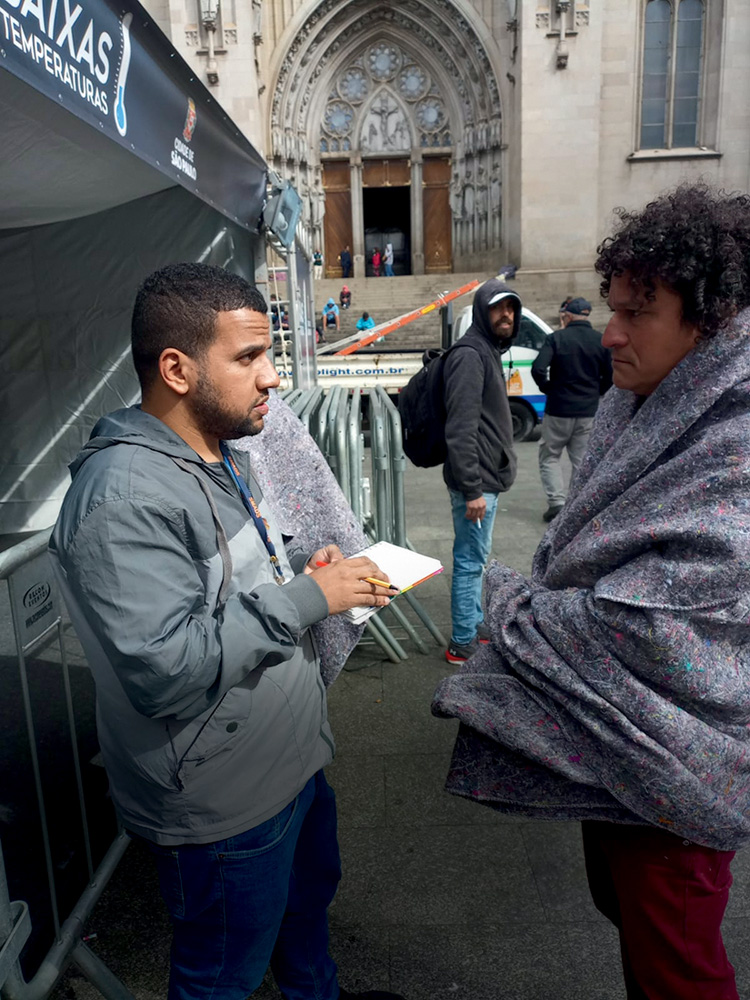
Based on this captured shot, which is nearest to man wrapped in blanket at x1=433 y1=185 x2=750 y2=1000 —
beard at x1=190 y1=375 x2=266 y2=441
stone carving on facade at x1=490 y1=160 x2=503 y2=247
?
beard at x1=190 y1=375 x2=266 y2=441

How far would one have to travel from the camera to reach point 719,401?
1.31 metres

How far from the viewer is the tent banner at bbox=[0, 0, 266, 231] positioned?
5.97 feet

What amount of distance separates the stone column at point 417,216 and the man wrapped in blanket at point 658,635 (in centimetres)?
2513

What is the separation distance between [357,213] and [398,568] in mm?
25156

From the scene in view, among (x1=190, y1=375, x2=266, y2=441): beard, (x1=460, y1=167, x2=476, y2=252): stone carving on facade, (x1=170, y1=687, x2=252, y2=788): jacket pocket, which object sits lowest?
(x1=170, y1=687, x2=252, y2=788): jacket pocket

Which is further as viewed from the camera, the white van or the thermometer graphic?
the white van

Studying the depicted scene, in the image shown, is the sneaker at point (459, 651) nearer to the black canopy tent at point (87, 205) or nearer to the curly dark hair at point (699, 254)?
the black canopy tent at point (87, 205)

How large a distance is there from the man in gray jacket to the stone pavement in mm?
784

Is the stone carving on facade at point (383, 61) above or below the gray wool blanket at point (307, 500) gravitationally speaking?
above

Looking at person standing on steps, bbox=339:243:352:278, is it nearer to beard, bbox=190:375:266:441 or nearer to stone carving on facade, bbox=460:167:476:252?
stone carving on facade, bbox=460:167:476:252

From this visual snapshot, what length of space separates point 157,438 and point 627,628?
2.98 feet

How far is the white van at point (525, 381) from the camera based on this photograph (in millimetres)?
10438

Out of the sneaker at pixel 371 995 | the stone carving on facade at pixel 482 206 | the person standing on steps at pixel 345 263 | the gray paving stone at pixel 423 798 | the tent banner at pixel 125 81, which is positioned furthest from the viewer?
the person standing on steps at pixel 345 263

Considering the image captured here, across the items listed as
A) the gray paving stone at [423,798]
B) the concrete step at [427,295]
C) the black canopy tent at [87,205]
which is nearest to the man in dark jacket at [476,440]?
the gray paving stone at [423,798]
